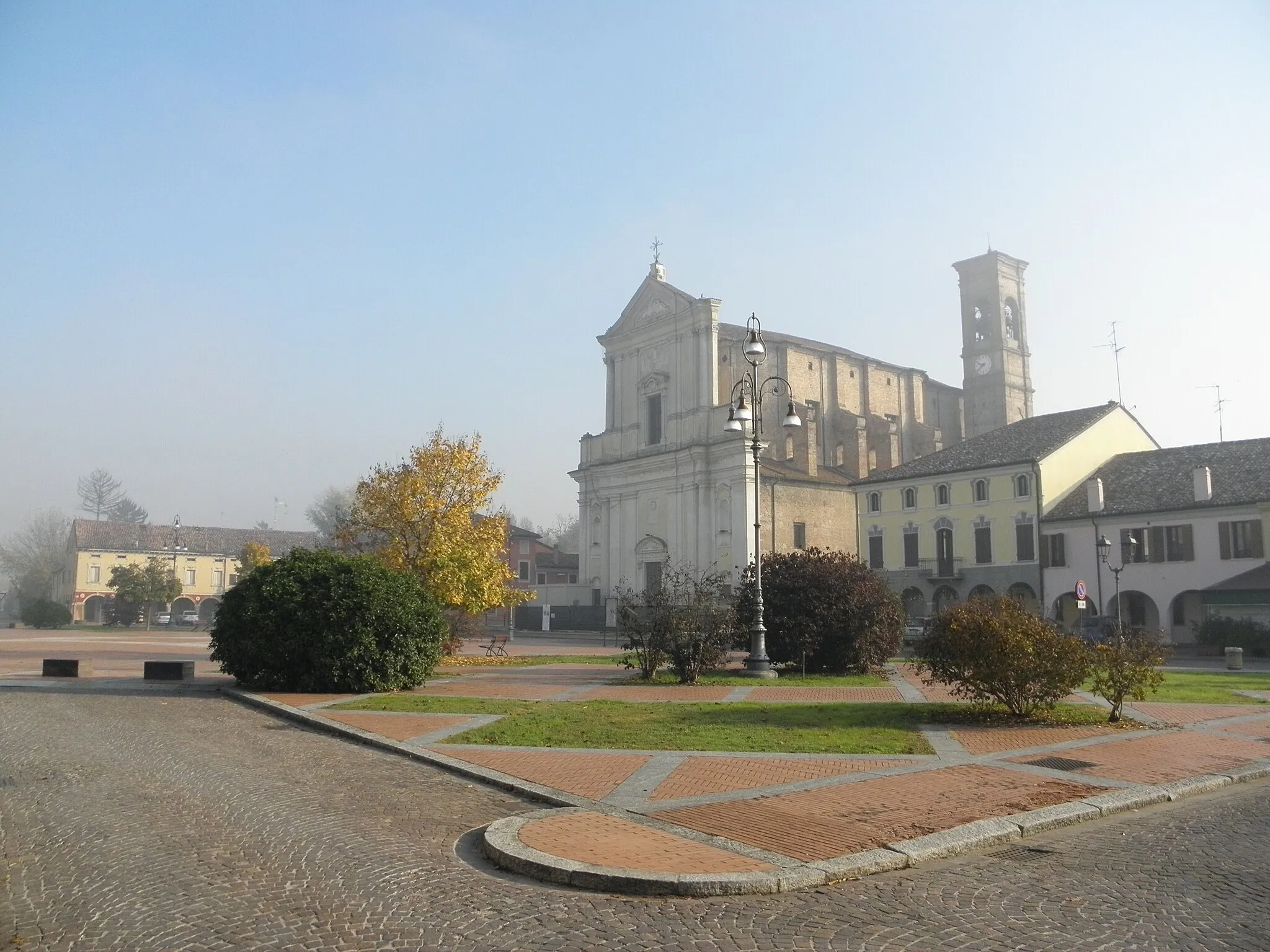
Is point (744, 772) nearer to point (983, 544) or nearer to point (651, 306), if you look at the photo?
point (983, 544)

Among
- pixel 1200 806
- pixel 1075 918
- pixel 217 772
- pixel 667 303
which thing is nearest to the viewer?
pixel 1075 918

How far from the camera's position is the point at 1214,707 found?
51.5 feet

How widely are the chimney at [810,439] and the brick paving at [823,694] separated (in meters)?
35.6

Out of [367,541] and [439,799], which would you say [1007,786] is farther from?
[367,541]

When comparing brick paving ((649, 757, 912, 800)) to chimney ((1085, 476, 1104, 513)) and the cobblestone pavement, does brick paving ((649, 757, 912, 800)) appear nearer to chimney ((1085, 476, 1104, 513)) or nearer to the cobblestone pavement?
the cobblestone pavement

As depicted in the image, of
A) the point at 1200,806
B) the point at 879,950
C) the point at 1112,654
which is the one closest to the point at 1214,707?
the point at 1112,654

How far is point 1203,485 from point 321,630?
3602 centimetres

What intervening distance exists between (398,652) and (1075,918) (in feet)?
48.2

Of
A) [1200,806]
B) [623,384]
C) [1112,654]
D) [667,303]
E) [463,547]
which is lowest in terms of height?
[1200,806]

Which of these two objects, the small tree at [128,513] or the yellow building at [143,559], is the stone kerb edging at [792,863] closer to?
the yellow building at [143,559]

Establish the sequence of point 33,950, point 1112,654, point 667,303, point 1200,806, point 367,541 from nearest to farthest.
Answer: point 33,950 → point 1200,806 → point 1112,654 → point 367,541 → point 667,303

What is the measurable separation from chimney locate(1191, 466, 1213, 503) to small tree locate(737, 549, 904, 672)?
23.9m

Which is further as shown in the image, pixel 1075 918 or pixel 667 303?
pixel 667 303

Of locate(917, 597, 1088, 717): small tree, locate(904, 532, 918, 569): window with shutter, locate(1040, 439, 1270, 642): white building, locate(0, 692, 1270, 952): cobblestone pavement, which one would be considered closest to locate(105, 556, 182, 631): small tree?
locate(904, 532, 918, 569): window with shutter
